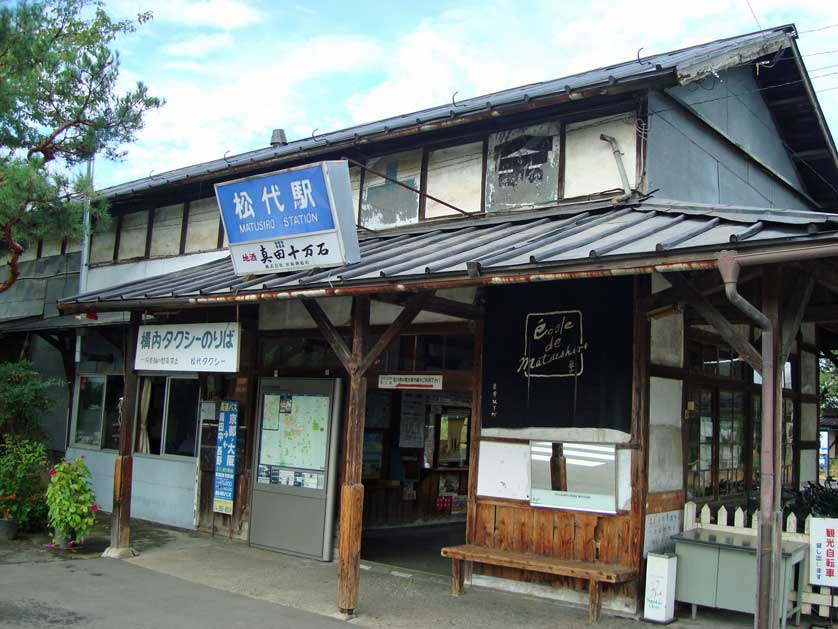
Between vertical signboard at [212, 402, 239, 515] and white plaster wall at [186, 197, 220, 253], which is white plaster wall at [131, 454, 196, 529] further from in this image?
white plaster wall at [186, 197, 220, 253]

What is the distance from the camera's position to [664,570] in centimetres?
720

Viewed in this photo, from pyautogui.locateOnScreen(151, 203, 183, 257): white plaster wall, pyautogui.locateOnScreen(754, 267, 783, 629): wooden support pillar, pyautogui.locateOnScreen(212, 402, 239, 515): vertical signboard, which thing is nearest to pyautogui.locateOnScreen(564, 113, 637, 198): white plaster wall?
pyautogui.locateOnScreen(754, 267, 783, 629): wooden support pillar

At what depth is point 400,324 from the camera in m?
7.49

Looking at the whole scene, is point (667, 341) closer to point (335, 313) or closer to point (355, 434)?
point (355, 434)

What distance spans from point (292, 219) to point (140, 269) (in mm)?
7078

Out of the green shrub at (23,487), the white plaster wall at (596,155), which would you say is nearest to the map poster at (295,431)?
the green shrub at (23,487)

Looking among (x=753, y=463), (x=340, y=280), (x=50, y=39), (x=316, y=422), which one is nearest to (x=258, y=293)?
(x=340, y=280)

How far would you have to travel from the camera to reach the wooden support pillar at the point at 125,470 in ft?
33.3

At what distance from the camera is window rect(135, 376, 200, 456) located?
1251cm

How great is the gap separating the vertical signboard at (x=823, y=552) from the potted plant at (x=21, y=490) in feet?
32.2

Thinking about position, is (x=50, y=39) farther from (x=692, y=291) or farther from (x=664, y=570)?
(x=664, y=570)

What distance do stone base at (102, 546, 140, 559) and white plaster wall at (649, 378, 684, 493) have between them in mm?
6737

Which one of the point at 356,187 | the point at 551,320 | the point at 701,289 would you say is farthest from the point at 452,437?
the point at 701,289

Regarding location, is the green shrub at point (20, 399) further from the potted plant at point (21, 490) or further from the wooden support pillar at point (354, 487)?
the wooden support pillar at point (354, 487)
